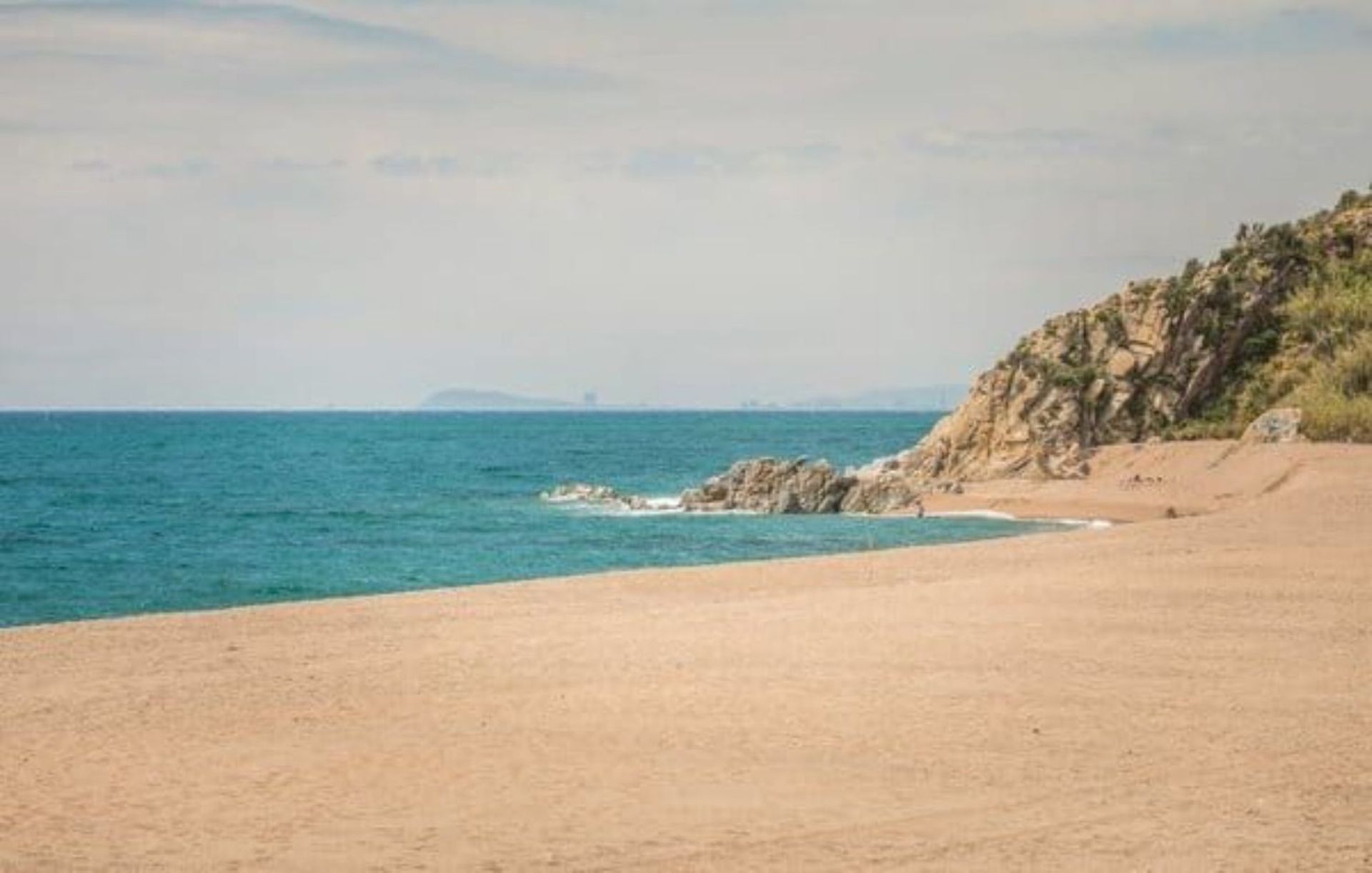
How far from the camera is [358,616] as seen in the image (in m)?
26.2

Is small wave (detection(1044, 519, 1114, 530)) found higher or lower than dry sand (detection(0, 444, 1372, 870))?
higher

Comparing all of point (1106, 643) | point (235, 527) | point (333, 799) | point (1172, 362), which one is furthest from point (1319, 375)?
point (333, 799)

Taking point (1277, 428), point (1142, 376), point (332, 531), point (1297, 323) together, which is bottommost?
point (332, 531)

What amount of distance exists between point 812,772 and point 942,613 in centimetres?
953

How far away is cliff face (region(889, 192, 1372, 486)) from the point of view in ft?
196

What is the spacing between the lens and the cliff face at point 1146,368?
196ft

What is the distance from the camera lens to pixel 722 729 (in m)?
16.5

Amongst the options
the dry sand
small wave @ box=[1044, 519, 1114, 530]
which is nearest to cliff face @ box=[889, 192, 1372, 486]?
small wave @ box=[1044, 519, 1114, 530]

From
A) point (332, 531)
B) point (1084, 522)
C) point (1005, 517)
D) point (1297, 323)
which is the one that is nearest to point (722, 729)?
point (1084, 522)

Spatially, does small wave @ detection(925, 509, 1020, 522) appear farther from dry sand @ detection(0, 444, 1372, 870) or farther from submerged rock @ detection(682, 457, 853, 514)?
dry sand @ detection(0, 444, 1372, 870)

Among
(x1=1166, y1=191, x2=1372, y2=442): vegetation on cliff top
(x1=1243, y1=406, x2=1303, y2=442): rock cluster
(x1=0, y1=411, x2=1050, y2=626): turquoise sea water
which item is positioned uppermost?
(x1=1166, y1=191, x2=1372, y2=442): vegetation on cliff top

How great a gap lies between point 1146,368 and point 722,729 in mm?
47095

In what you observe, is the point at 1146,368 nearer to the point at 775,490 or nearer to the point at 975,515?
the point at 975,515

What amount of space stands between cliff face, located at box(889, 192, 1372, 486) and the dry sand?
31473 millimetres
